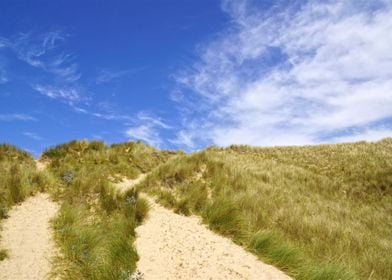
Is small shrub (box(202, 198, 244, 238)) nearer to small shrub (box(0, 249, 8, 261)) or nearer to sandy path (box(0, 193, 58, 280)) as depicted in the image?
sandy path (box(0, 193, 58, 280))

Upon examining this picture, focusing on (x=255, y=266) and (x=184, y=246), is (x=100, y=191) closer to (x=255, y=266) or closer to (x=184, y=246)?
(x=184, y=246)

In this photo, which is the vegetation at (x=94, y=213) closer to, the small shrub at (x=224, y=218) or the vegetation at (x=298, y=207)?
the vegetation at (x=298, y=207)

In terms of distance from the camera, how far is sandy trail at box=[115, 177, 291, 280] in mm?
8031

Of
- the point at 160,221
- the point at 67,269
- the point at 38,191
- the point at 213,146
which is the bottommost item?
the point at 67,269

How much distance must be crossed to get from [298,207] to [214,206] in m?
5.14

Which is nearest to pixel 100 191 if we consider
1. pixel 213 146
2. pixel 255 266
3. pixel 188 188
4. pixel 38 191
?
pixel 38 191

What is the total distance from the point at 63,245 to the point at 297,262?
201 inches

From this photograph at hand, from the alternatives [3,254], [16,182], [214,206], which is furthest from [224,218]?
[16,182]

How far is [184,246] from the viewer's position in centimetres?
910

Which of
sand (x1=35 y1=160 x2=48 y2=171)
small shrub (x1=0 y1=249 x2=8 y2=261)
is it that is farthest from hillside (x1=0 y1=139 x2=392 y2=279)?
small shrub (x1=0 y1=249 x2=8 y2=261)

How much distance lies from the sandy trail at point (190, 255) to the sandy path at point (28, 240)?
6.72 feet

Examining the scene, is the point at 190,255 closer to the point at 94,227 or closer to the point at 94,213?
the point at 94,227

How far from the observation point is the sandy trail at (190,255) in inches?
316

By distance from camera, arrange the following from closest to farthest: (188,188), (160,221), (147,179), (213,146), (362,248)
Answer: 1. (160,221)
2. (362,248)
3. (188,188)
4. (147,179)
5. (213,146)
